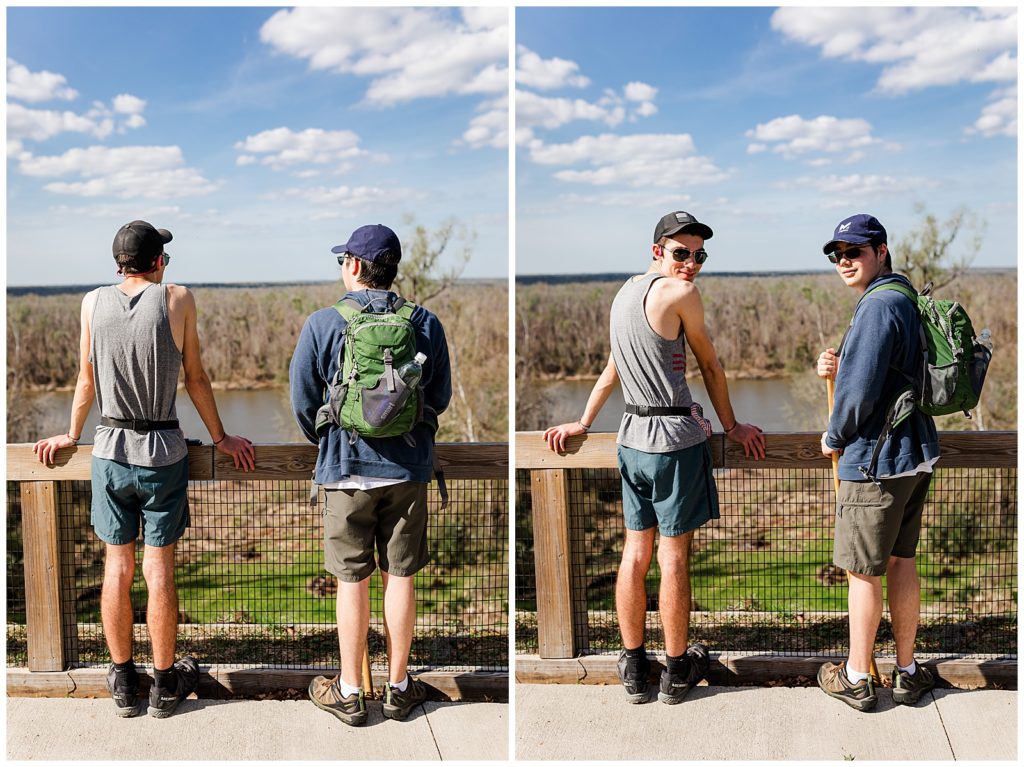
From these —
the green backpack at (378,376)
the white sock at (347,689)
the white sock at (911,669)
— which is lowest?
the white sock at (347,689)

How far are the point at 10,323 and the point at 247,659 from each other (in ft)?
58.3

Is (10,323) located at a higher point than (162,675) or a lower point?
higher

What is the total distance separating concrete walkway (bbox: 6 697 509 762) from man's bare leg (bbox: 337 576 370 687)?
19 centimetres

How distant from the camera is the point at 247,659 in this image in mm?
3463

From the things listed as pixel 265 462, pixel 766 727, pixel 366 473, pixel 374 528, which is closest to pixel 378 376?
pixel 366 473

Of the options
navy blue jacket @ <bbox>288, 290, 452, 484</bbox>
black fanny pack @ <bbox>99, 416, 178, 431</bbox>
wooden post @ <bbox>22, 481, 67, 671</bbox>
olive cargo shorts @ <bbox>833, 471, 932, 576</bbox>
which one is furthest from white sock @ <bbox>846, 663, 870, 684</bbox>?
wooden post @ <bbox>22, 481, 67, 671</bbox>

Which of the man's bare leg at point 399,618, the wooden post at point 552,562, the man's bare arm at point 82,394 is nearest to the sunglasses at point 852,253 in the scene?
the wooden post at point 552,562

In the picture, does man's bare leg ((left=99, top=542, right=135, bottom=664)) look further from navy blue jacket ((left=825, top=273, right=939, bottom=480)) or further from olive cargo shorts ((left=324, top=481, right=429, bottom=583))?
navy blue jacket ((left=825, top=273, right=939, bottom=480))

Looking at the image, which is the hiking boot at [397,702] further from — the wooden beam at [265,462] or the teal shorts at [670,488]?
the teal shorts at [670,488]

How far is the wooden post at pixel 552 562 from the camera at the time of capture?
3199 mm

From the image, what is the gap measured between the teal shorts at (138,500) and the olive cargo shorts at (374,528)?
505 millimetres

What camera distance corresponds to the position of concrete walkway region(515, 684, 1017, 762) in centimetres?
279

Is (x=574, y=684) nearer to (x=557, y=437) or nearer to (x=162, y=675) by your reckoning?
(x=557, y=437)

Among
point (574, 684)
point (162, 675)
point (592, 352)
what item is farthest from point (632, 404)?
point (592, 352)
